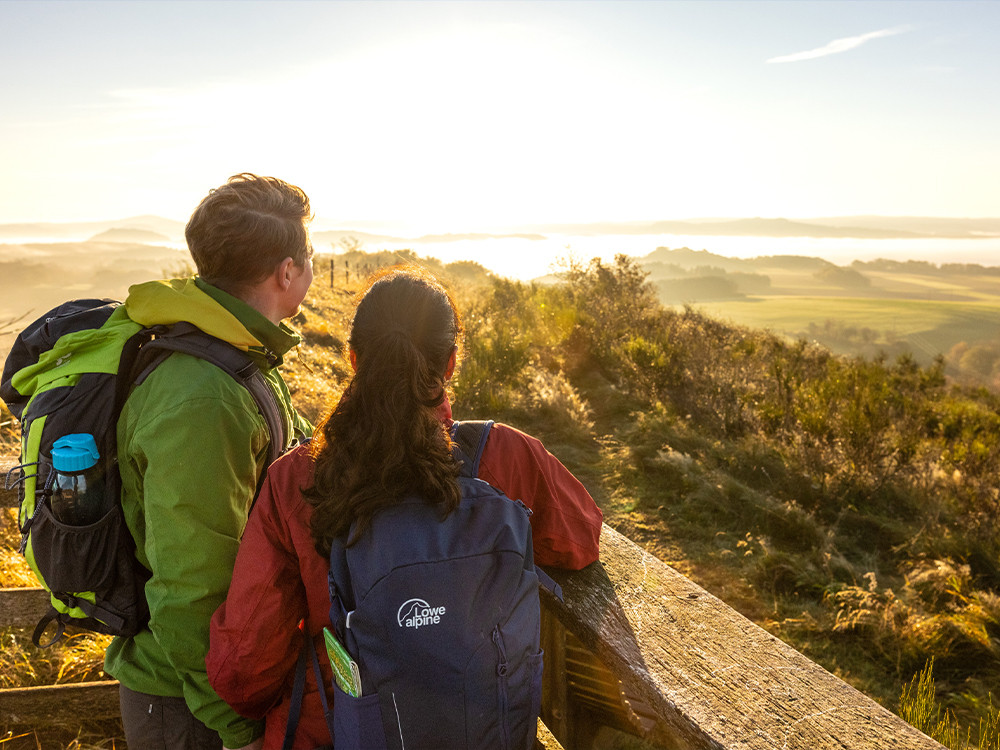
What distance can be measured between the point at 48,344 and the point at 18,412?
9.4 inches

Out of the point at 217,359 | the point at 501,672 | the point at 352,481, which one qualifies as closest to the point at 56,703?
the point at 217,359

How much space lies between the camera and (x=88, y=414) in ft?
4.68

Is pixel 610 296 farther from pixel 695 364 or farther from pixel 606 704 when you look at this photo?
pixel 606 704

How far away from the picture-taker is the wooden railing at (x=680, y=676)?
1.15 metres

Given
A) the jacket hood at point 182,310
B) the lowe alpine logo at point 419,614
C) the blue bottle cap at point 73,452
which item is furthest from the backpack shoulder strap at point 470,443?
the blue bottle cap at point 73,452

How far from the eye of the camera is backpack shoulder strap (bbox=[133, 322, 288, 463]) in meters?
1.49

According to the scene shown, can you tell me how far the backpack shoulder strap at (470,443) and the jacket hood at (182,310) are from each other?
0.62m

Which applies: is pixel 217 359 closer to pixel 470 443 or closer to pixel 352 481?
pixel 352 481

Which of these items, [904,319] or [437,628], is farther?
[904,319]

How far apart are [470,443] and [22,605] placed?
2301 millimetres

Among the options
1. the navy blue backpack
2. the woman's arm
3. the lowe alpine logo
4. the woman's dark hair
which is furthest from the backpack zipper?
Result: the woman's arm

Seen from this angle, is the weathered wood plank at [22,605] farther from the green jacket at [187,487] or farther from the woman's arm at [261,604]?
the woman's arm at [261,604]

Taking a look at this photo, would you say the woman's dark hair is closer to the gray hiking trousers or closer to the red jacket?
the red jacket

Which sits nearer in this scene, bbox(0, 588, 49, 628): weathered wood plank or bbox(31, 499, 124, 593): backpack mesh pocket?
bbox(31, 499, 124, 593): backpack mesh pocket
